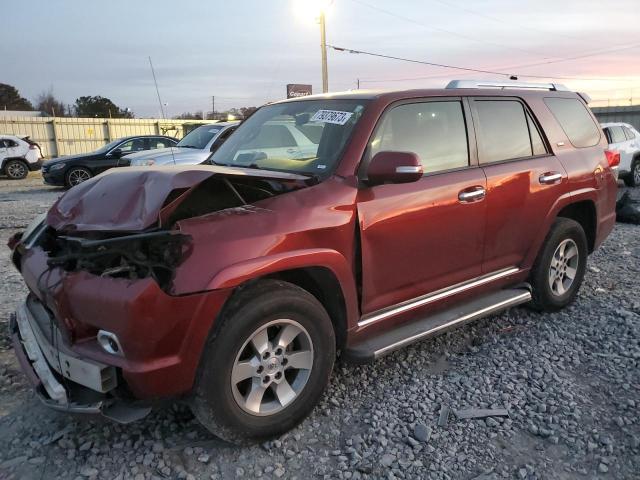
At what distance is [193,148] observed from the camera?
10.8 metres

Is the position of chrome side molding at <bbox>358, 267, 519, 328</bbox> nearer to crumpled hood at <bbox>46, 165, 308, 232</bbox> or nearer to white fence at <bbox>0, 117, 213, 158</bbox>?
crumpled hood at <bbox>46, 165, 308, 232</bbox>

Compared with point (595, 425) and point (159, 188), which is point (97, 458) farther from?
point (595, 425)

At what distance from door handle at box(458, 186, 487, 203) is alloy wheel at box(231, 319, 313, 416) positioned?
1517 millimetres

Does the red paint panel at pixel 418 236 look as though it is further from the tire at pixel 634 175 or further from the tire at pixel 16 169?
the tire at pixel 16 169

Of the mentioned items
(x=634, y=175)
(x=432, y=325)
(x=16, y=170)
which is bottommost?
(x=634, y=175)

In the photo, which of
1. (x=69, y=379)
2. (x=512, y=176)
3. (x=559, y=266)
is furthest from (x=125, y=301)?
(x=559, y=266)

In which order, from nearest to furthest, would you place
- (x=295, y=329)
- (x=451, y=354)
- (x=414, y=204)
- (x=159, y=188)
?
1. (x=159, y=188)
2. (x=295, y=329)
3. (x=414, y=204)
4. (x=451, y=354)

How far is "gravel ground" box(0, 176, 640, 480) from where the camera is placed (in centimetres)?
273

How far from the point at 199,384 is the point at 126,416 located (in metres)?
0.36

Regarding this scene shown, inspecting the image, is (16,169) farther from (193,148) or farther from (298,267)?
(298,267)

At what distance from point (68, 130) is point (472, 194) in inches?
1187

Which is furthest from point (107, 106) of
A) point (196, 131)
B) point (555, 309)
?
point (555, 309)

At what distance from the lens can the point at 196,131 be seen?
38.2ft

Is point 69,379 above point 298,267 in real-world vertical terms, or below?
below
